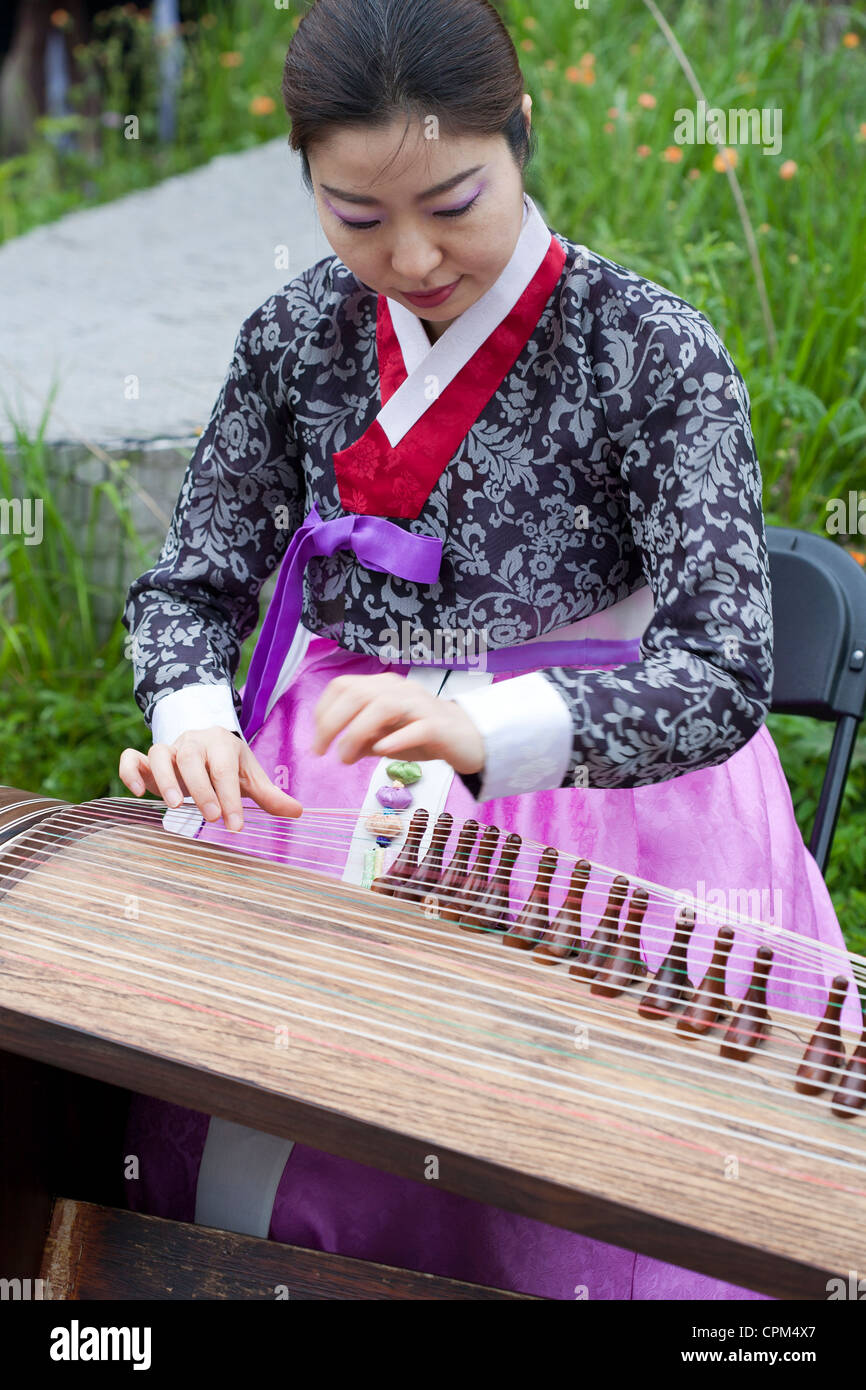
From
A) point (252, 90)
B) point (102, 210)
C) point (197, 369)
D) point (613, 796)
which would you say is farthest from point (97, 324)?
point (613, 796)

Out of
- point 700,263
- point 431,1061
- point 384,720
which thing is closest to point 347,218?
point 384,720

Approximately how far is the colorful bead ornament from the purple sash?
0.45ft

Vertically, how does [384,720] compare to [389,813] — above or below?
above

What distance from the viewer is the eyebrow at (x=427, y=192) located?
1179 millimetres

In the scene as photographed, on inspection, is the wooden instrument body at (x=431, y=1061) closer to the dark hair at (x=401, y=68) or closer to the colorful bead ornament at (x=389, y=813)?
the colorful bead ornament at (x=389, y=813)

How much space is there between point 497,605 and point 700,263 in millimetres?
2297

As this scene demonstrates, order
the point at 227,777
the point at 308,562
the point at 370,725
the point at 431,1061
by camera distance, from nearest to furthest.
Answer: the point at 431,1061, the point at 370,725, the point at 227,777, the point at 308,562

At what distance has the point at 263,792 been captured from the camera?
4.25 ft

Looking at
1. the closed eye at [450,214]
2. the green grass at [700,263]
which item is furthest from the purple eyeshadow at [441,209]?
the green grass at [700,263]

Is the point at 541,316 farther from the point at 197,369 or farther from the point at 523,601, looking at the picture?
the point at 197,369

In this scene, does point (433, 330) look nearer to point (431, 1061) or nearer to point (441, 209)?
point (441, 209)

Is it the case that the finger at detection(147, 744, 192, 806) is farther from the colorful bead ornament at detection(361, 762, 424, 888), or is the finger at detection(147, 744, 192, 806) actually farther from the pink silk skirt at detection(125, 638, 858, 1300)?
the colorful bead ornament at detection(361, 762, 424, 888)

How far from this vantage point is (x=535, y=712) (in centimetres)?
118

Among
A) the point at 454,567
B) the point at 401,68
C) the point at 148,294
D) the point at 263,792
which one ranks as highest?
the point at 148,294
